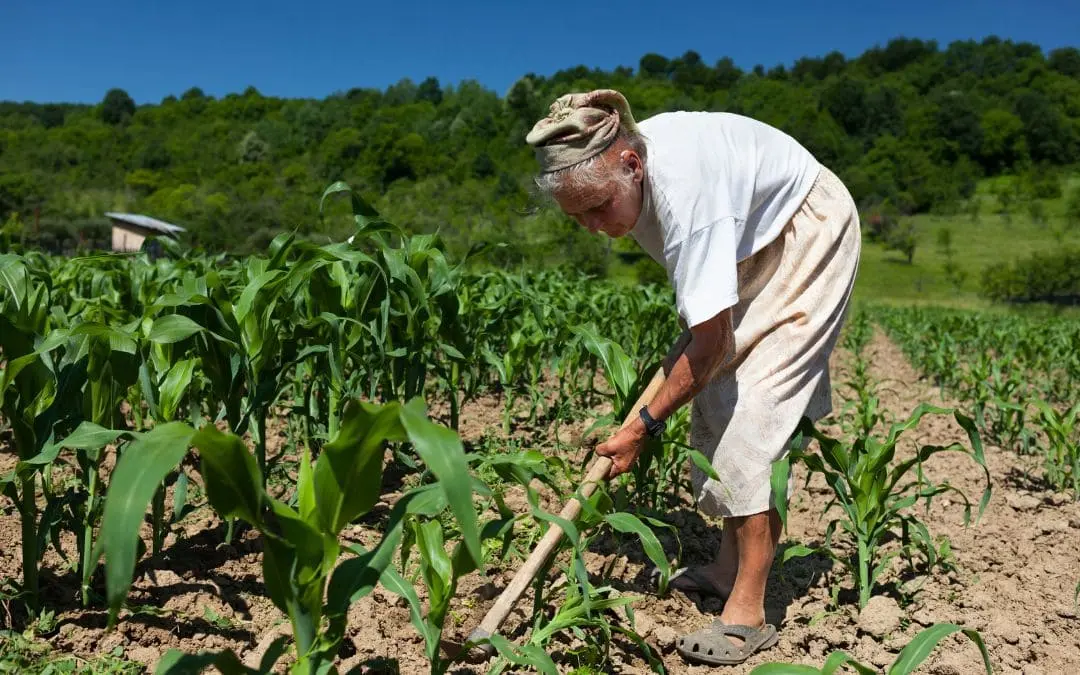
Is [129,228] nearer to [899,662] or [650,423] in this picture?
[650,423]

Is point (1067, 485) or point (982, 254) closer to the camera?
point (1067, 485)

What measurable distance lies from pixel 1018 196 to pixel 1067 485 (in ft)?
247

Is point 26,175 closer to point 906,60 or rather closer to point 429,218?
point 429,218

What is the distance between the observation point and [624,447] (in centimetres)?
208

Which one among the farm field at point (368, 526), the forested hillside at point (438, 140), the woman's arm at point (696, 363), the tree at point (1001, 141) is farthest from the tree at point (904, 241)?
the woman's arm at point (696, 363)

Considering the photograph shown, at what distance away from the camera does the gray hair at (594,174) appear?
6.56 feet

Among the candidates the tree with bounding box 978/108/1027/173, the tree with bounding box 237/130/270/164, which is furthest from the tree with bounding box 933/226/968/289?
the tree with bounding box 237/130/270/164

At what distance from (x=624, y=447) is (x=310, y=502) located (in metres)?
0.97

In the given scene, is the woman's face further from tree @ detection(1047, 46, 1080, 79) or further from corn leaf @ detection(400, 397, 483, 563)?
tree @ detection(1047, 46, 1080, 79)

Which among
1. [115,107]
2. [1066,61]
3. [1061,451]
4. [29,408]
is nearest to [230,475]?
[29,408]

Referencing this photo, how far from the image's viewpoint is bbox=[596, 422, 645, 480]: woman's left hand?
2078 millimetres

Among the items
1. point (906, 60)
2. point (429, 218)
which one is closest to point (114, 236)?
point (429, 218)

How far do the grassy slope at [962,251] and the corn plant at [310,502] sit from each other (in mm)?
39703

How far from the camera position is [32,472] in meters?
1.91
